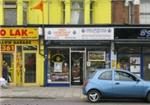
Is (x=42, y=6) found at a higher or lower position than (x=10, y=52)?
higher

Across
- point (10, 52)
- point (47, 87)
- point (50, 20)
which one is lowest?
point (47, 87)

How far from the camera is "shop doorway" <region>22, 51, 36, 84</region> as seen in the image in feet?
107

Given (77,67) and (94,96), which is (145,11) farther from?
(94,96)

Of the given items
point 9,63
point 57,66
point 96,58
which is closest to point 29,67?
point 9,63

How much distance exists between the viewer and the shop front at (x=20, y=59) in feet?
106

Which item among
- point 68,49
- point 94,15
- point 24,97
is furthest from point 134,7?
point 24,97

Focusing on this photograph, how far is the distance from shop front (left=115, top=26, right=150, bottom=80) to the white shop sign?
1106mm

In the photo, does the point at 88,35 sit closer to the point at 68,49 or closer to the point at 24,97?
the point at 68,49

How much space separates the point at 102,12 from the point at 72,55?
3402mm

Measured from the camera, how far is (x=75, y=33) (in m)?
32.0

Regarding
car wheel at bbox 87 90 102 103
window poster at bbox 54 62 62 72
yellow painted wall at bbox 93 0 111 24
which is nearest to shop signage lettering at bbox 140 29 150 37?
yellow painted wall at bbox 93 0 111 24

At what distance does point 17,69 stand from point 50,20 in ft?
12.6

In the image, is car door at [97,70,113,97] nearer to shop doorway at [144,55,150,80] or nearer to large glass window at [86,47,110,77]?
large glass window at [86,47,110,77]

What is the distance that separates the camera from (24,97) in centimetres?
2538
